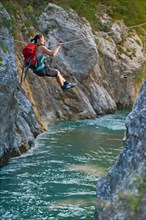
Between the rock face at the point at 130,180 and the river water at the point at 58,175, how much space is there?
265 cm

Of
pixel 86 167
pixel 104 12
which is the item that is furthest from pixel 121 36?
pixel 86 167

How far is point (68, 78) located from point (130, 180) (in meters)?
19.1

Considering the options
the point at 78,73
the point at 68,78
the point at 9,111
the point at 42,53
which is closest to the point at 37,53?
the point at 42,53

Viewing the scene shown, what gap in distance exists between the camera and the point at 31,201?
10.8m

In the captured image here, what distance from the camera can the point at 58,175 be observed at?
1303cm

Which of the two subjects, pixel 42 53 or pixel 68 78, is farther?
pixel 68 78

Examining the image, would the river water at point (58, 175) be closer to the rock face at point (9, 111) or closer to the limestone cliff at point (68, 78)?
the rock face at point (9, 111)

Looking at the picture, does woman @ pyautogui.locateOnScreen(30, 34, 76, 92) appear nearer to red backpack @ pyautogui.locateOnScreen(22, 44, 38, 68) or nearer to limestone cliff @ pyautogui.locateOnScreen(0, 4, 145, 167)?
red backpack @ pyautogui.locateOnScreen(22, 44, 38, 68)

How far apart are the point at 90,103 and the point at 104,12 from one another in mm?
9953

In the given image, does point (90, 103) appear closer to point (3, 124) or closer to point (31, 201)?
point (3, 124)

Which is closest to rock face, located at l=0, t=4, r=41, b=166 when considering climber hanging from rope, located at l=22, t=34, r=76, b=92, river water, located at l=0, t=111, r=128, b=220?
river water, located at l=0, t=111, r=128, b=220

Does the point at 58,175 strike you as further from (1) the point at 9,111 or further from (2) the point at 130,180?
(2) the point at 130,180

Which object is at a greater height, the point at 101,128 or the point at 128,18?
the point at 128,18

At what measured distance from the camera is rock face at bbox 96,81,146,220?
5812 millimetres
